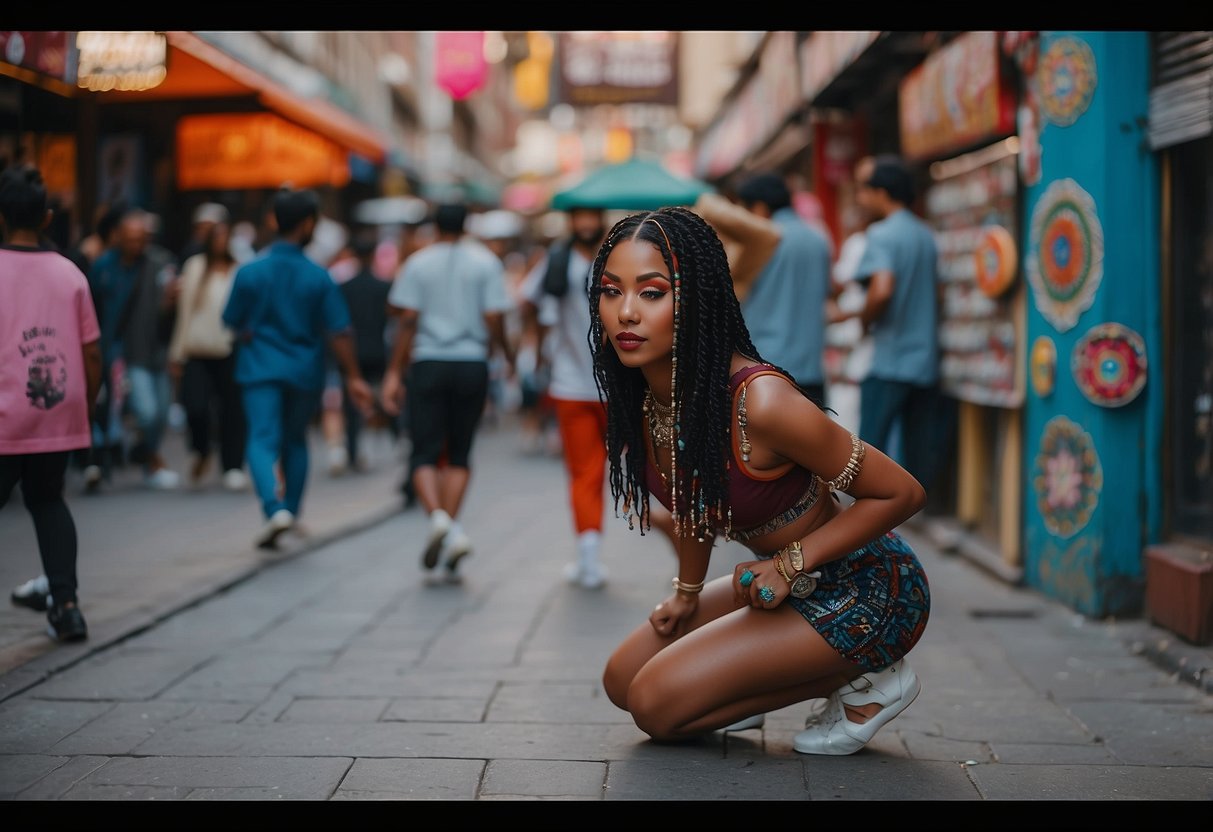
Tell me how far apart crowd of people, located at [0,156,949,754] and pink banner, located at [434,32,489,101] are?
1625 centimetres

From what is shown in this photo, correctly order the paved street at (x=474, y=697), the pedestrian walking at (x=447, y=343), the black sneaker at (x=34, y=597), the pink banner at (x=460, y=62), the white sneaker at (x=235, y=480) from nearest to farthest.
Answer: the paved street at (x=474, y=697), the black sneaker at (x=34, y=597), the pedestrian walking at (x=447, y=343), the white sneaker at (x=235, y=480), the pink banner at (x=460, y=62)

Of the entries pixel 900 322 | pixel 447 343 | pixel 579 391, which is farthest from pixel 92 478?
pixel 900 322

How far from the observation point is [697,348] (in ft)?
12.5

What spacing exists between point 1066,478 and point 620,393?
10.1 feet

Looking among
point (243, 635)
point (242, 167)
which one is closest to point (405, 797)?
point (243, 635)

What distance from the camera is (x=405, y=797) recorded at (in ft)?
12.1

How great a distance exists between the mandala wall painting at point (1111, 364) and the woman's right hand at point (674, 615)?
2566mm

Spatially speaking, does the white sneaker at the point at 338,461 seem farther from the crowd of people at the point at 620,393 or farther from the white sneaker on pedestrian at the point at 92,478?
the white sneaker on pedestrian at the point at 92,478

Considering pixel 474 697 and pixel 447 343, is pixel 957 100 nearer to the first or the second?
pixel 447 343

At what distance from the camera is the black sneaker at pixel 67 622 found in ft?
17.8

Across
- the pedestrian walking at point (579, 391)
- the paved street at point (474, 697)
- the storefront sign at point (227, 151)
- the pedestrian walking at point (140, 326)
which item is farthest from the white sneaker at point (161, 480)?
the storefront sign at point (227, 151)

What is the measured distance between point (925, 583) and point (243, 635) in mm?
2969

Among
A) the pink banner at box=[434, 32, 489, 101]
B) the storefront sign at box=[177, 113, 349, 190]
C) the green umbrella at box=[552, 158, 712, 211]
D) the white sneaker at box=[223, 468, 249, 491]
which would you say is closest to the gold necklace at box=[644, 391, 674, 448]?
the white sneaker at box=[223, 468, 249, 491]

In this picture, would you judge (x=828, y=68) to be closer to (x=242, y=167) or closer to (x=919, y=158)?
(x=919, y=158)
